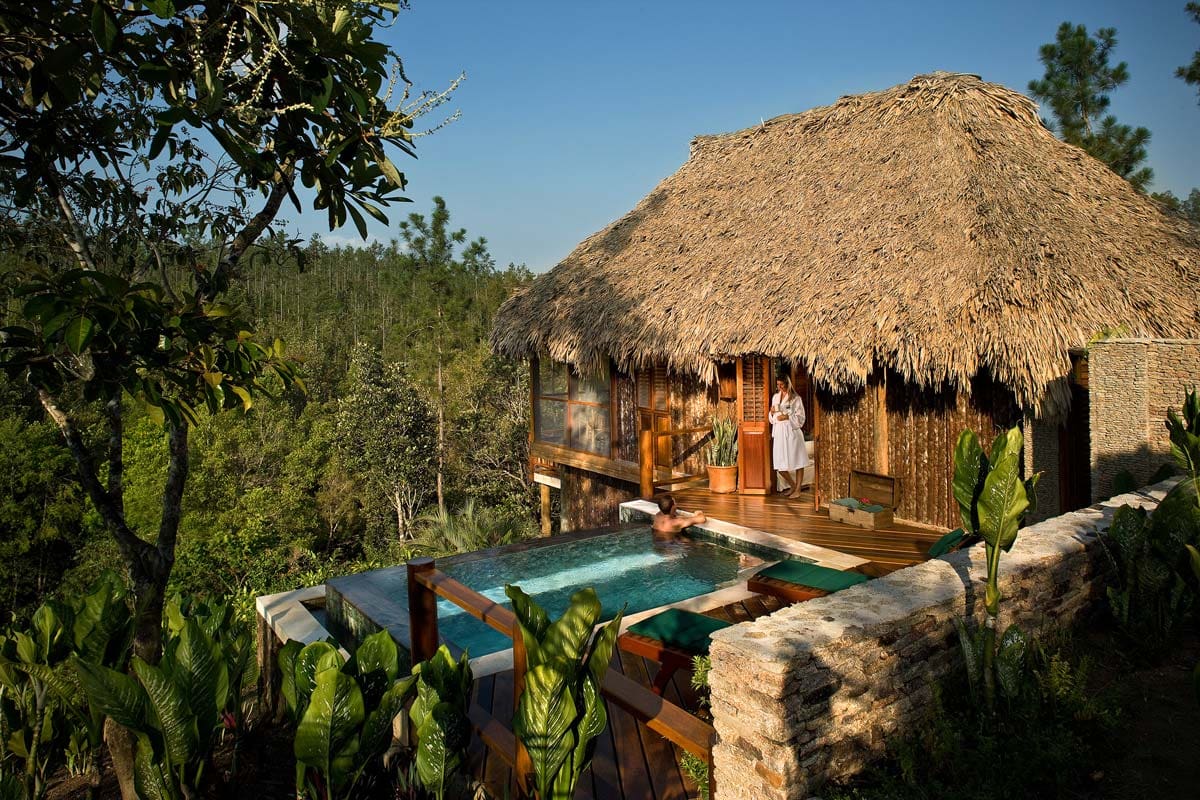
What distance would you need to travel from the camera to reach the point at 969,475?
341cm

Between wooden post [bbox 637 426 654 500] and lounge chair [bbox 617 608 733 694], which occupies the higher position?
wooden post [bbox 637 426 654 500]

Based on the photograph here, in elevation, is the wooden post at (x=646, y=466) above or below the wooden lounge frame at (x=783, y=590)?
above

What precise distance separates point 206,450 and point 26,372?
21.2 metres

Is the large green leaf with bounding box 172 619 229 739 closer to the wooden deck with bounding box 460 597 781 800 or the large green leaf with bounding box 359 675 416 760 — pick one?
the large green leaf with bounding box 359 675 416 760

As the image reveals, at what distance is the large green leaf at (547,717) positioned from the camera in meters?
2.65

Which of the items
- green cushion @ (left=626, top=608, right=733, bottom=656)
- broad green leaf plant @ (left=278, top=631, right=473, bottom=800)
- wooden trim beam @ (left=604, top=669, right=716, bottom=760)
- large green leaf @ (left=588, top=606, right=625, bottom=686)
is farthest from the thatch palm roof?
broad green leaf plant @ (left=278, top=631, right=473, bottom=800)

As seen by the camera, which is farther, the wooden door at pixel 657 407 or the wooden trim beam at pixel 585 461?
the wooden door at pixel 657 407

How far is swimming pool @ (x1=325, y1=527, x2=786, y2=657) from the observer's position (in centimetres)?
566

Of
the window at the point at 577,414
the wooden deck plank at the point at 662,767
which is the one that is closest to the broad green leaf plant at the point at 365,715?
the wooden deck plank at the point at 662,767

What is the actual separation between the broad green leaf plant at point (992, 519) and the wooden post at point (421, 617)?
8.84 ft

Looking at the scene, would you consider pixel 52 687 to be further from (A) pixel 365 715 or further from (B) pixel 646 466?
A: (B) pixel 646 466

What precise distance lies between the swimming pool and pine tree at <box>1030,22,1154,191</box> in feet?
43.0

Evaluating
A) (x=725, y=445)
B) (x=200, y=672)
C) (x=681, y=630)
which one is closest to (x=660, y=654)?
(x=681, y=630)

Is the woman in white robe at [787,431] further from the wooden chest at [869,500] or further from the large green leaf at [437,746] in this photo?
the large green leaf at [437,746]
